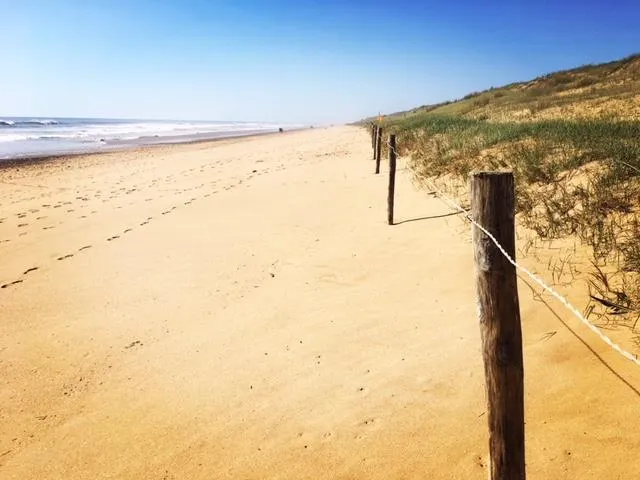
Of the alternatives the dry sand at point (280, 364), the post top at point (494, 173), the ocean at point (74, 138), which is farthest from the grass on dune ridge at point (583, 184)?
the ocean at point (74, 138)

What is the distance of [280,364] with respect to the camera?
378 cm

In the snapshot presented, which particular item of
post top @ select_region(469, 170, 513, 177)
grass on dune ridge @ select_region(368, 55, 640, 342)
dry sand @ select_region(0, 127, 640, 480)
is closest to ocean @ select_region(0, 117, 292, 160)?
→ dry sand @ select_region(0, 127, 640, 480)

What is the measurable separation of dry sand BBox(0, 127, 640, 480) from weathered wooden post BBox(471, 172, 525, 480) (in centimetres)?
63

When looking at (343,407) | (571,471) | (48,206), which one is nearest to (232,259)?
(343,407)

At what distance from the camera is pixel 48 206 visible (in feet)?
36.2

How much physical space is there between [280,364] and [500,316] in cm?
235

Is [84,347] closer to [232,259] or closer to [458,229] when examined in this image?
[232,259]

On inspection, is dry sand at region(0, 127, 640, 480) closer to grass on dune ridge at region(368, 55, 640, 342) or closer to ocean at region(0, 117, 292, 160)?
grass on dune ridge at region(368, 55, 640, 342)

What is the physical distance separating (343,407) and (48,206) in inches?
429

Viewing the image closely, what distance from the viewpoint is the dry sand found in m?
2.72

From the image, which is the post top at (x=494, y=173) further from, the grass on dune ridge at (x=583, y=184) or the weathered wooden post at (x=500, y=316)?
the grass on dune ridge at (x=583, y=184)

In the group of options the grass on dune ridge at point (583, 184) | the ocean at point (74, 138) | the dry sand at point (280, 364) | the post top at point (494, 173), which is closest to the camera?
the post top at point (494, 173)

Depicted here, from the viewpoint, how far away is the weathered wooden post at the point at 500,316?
6.06ft

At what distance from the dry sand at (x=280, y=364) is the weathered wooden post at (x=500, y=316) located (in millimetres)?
634
